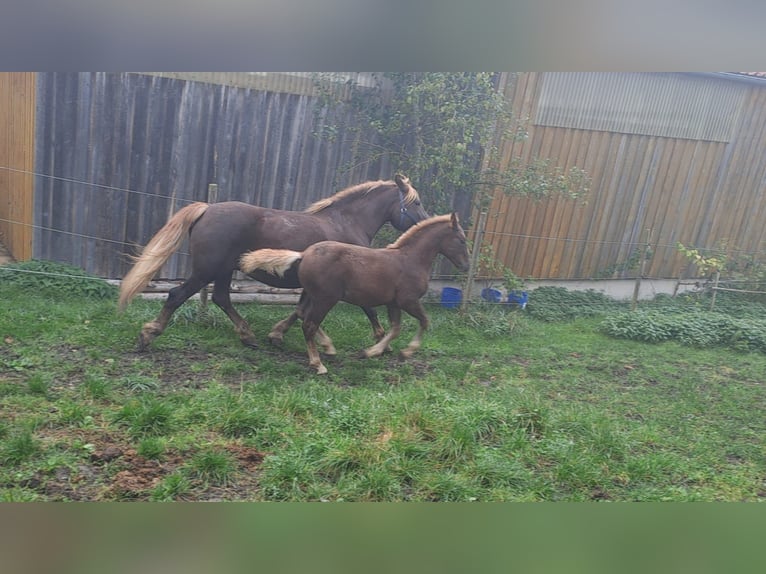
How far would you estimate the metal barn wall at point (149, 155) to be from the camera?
137 inches

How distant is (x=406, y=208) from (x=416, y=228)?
21 centimetres

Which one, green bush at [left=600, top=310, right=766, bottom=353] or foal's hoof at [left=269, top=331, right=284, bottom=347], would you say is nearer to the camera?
green bush at [left=600, top=310, right=766, bottom=353]

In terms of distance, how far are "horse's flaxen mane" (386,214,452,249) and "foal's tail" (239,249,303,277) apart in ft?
2.22

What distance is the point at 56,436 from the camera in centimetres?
312

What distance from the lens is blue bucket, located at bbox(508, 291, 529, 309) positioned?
158 inches

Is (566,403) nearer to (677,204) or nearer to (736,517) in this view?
(736,517)

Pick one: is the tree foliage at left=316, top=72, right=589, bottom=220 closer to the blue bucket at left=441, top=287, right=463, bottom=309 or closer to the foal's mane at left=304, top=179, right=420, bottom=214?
the foal's mane at left=304, top=179, right=420, bottom=214

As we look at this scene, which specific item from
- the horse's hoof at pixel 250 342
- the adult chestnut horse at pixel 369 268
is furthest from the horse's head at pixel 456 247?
the horse's hoof at pixel 250 342

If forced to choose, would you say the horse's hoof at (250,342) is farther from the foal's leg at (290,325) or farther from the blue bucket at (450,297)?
the blue bucket at (450,297)

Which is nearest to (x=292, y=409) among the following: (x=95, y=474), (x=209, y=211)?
(x=95, y=474)

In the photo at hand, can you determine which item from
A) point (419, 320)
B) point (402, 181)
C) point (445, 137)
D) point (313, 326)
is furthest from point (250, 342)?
point (445, 137)

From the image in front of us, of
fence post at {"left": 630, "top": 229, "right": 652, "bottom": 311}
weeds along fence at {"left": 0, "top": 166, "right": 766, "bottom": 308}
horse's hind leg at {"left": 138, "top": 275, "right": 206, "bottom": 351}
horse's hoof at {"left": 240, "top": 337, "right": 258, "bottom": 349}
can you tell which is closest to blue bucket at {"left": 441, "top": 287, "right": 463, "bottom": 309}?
weeds along fence at {"left": 0, "top": 166, "right": 766, "bottom": 308}

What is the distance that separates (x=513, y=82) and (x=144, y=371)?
9.25 ft

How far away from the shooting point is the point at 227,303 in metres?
4.19
